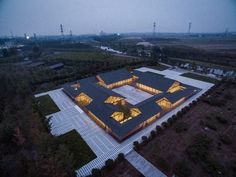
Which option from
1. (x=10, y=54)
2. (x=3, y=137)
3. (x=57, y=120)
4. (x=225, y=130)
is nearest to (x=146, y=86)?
(x=225, y=130)

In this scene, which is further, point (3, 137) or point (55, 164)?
point (3, 137)

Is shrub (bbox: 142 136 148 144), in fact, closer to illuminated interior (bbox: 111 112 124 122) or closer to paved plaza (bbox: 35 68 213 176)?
paved plaza (bbox: 35 68 213 176)

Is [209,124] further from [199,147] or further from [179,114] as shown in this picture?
[199,147]

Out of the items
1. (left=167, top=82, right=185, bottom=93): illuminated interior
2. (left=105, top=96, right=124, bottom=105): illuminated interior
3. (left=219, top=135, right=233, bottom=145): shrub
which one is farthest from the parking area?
(left=219, top=135, right=233, bottom=145): shrub

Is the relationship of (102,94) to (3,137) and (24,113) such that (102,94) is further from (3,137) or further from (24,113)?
(3,137)

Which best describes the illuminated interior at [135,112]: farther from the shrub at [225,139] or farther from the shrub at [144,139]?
the shrub at [225,139]

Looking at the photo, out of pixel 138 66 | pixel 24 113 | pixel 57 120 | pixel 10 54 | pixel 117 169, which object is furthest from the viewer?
pixel 10 54

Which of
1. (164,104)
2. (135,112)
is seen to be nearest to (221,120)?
(164,104)
